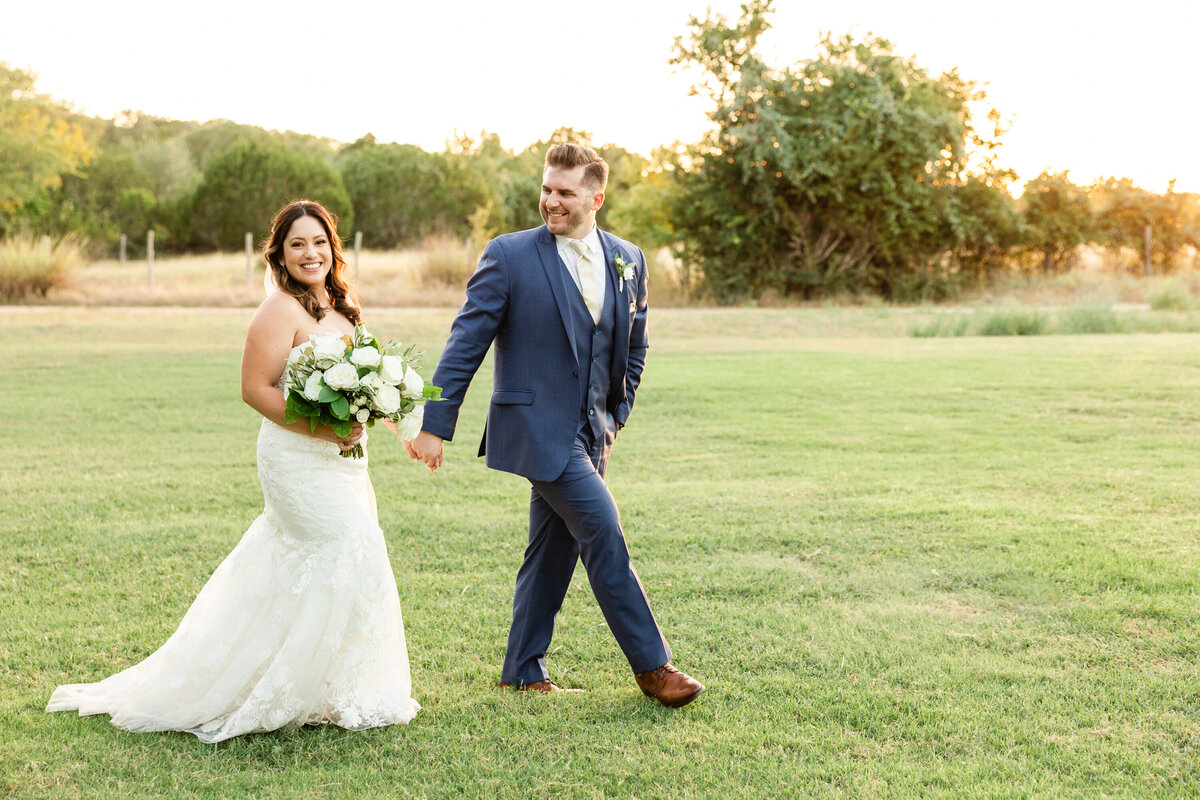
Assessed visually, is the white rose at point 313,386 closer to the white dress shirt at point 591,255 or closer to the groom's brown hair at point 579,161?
the white dress shirt at point 591,255

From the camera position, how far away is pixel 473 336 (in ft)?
13.1

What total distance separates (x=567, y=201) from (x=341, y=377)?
1051 millimetres

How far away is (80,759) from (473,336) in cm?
196

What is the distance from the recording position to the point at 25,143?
3472 centimetres

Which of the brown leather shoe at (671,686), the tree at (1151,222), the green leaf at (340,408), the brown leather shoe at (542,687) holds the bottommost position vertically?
the brown leather shoe at (542,687)

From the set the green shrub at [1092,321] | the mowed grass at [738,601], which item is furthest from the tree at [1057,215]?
the mowed grass at [738,601]

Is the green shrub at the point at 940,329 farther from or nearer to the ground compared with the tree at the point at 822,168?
nearer to the ground

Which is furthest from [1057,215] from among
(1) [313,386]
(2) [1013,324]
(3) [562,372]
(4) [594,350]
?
(1) [313,386]

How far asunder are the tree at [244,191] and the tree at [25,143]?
8.89 metres

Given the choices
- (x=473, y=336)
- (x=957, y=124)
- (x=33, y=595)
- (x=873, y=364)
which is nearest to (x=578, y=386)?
(x=473, y=336)

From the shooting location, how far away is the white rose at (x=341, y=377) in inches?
143

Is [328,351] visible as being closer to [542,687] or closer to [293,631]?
[293,631]

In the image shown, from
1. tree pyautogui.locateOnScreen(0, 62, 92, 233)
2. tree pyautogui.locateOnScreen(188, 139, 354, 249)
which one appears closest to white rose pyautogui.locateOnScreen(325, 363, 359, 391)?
tree pyautogui.locateOnScreen(0, 62, 92, 233)

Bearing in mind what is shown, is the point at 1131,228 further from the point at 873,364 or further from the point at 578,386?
the point at 578,386
